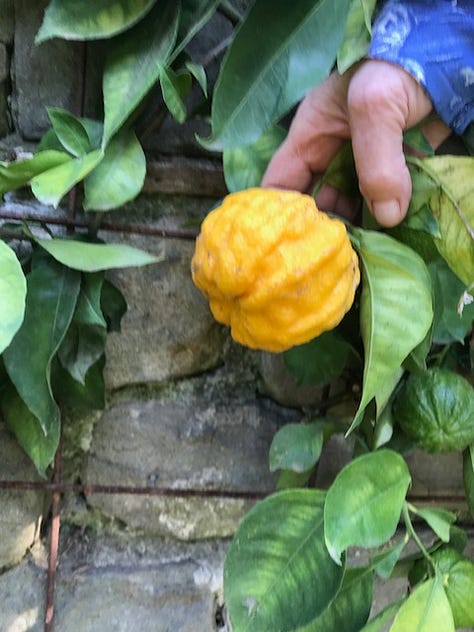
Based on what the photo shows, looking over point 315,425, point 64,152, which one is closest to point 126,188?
point 64,152

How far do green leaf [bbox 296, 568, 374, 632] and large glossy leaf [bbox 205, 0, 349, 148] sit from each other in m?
0.43

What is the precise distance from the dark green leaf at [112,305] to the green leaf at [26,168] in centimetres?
14

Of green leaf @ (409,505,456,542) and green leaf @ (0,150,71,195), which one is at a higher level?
green leaf @ (0,150,71,195)

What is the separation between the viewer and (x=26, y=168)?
1.92ft

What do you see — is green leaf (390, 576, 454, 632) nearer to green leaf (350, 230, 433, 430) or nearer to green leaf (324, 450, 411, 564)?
green leaf (324, 450, 411, 564)

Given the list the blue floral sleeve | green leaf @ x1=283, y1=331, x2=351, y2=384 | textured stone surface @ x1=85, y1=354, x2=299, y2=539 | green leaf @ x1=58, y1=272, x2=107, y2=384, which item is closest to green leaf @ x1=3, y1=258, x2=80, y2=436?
green leaf @ x1=58, y1=272, x2=107, y2=384

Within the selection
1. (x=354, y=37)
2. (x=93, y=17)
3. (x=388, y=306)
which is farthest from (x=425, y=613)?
(x=93, y=17)

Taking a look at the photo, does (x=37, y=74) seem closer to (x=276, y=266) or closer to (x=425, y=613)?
(x=276, y=266)

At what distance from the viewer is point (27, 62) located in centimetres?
70

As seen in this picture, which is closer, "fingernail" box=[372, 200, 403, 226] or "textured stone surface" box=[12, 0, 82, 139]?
"fingernail" box=[372, 200, 403, 226]

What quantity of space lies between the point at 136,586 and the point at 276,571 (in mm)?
218

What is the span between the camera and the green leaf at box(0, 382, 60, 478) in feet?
2.21

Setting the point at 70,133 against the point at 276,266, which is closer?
the point at 276,266

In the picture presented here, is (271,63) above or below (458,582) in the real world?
above
